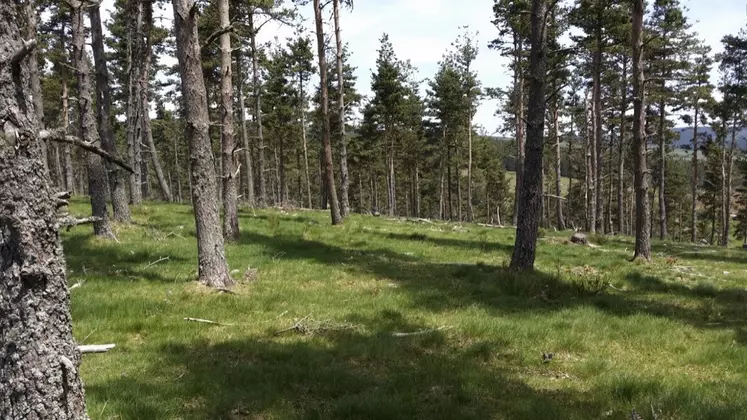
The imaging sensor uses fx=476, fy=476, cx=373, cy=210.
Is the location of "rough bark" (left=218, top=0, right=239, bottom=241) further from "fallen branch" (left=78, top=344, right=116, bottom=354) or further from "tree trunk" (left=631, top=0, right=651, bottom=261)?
"tree trunk" (left=631, top=0, right=651, bottom=261)

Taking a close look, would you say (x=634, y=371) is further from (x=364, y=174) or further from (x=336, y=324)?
(x=364, y=174)

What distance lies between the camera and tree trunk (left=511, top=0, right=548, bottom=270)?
10.8m

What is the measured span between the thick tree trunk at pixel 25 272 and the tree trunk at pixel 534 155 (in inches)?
373

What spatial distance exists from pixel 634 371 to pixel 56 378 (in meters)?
6.03

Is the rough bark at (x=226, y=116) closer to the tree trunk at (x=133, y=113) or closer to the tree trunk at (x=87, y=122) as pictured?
the tree trunk at (x=87, y=122)

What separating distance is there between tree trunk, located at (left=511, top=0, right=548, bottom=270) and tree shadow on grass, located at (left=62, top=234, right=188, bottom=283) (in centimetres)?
764

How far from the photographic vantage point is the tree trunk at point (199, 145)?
8.73 metres

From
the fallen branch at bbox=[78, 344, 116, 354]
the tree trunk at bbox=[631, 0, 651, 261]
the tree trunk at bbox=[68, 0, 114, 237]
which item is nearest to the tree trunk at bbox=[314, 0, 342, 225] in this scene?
the tree trunk at bbox=[68, 0, 114, 237]

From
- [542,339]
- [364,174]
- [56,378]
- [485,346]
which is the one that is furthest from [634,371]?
[364,174]

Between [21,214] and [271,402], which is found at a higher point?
[21,214]

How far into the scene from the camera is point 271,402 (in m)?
4.93

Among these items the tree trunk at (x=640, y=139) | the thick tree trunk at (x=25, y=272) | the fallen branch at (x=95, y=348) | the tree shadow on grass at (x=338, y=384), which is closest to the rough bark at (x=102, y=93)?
the fallen branch at (x=95, y=348)

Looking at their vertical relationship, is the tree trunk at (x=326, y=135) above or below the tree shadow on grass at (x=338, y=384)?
above

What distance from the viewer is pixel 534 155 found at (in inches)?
427
